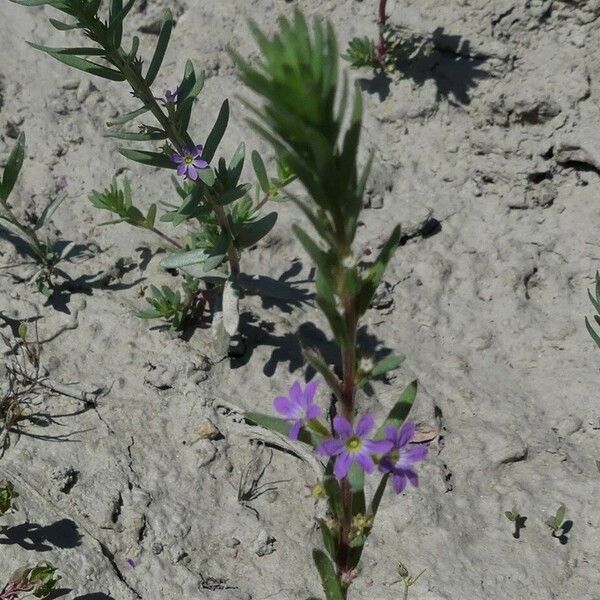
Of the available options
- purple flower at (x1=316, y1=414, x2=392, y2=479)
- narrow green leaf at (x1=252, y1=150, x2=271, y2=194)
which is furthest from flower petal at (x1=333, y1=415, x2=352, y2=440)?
narrow green leaf at (x1=252, y1=150, x2=271, y2=194)

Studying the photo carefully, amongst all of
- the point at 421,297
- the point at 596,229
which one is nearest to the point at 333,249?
the point at 421,297

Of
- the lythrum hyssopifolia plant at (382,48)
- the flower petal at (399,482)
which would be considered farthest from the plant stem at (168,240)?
the flower petal at (399,482)

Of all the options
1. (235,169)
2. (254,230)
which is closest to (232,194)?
(235,169)

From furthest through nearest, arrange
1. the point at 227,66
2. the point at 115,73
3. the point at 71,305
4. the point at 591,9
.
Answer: the point at 227,66, the point at 591,9, the point at 71,305, the point at 115,73

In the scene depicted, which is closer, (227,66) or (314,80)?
(314,80)

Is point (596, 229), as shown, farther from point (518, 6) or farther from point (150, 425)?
point (150, 425)

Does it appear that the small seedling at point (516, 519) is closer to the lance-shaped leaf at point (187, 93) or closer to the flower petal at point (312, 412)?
the flower petal at point (312, 412)

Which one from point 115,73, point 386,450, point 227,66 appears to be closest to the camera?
point 386,450
